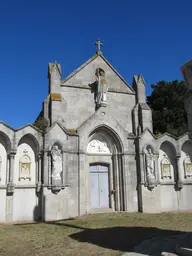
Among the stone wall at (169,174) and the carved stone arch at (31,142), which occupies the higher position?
the carved stone arch at (31,142)

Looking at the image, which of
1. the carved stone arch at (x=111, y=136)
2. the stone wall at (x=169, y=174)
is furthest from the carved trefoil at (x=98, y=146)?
the stone wall at (x=169, y=174)

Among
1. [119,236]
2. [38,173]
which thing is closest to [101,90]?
[38,173]

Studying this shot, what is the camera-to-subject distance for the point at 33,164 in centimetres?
1441

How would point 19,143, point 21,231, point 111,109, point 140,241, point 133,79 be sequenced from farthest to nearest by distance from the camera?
1. point 133,79
2. point 111,109
3. point 19,143
4. point 21,231
5. point 140,241

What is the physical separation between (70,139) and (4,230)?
593 centimetres

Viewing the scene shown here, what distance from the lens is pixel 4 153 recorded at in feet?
45.8

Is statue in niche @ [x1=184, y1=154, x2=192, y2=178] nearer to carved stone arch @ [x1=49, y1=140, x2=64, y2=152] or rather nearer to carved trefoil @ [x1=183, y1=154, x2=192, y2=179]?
carved trefoil @ [x1=183, y1=154, x2=192, y2=179]

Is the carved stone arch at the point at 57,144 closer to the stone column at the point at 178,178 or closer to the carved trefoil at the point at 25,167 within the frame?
the carved trefoil at the point at 25,167

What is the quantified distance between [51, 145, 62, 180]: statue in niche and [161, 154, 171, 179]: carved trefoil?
6.58 m

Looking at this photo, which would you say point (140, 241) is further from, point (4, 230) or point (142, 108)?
point (142, 108)

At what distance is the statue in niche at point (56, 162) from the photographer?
1406 centimetres

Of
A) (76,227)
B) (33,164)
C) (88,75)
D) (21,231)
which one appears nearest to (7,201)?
(33,164)

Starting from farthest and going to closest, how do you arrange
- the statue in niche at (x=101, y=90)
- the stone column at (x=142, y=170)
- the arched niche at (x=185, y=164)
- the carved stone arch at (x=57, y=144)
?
the arched niche at (x=185, y=164), the statue in niche at (x=101, y=90), the stone column at (x=142, y=170), the carved stone arch at (x=57, y=144)

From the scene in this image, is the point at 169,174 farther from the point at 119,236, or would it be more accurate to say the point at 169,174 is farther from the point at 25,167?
the point at 119,236
